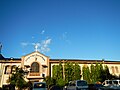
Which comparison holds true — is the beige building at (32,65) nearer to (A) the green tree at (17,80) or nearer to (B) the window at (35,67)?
(B) the window at (35,67)

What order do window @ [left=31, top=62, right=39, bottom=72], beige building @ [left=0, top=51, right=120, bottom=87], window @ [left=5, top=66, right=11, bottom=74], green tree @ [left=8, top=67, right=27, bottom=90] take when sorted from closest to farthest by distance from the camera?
green tree @ [left=8, top=67, right=27, bottom=90] < beige building @ [left=0, top=51, right=120, bottom=87] < window @ [left=5, top=66, right=11, bottom=74] < window @ [left=31, top=62, right=39, bottom=72]

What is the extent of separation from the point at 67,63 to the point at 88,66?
578cm

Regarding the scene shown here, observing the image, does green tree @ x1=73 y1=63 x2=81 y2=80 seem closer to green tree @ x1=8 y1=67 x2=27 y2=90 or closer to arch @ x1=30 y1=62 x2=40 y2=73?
arch @ x1=30 y1=62 x2=40 y2=73

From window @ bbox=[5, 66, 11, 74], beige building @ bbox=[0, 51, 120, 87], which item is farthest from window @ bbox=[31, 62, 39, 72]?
window @ bbox=[5, 66, 11, 74]

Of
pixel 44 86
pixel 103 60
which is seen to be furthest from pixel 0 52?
pixel 44 86

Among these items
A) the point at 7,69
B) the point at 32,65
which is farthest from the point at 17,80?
the point at 7,69

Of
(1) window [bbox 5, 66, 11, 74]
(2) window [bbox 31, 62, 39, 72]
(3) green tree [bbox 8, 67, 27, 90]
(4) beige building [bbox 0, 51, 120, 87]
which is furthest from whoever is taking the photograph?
(2) window [bbox 31, 62, 39, 72]

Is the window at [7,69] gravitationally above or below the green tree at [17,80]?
above

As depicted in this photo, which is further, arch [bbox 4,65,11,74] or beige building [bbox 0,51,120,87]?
arch [bbox 4,65,11,74]

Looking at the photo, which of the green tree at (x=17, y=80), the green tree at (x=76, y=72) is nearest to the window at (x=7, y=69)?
the green tree at (x=17, y=80)

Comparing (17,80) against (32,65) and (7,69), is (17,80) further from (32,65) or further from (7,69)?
(7,69)

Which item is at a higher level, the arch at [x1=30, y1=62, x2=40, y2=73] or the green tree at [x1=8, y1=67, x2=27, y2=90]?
the arch at [x1=30, y1=62, x2=40, y2=73]

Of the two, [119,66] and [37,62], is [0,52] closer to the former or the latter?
[37,62]

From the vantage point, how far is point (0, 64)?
3897cm
